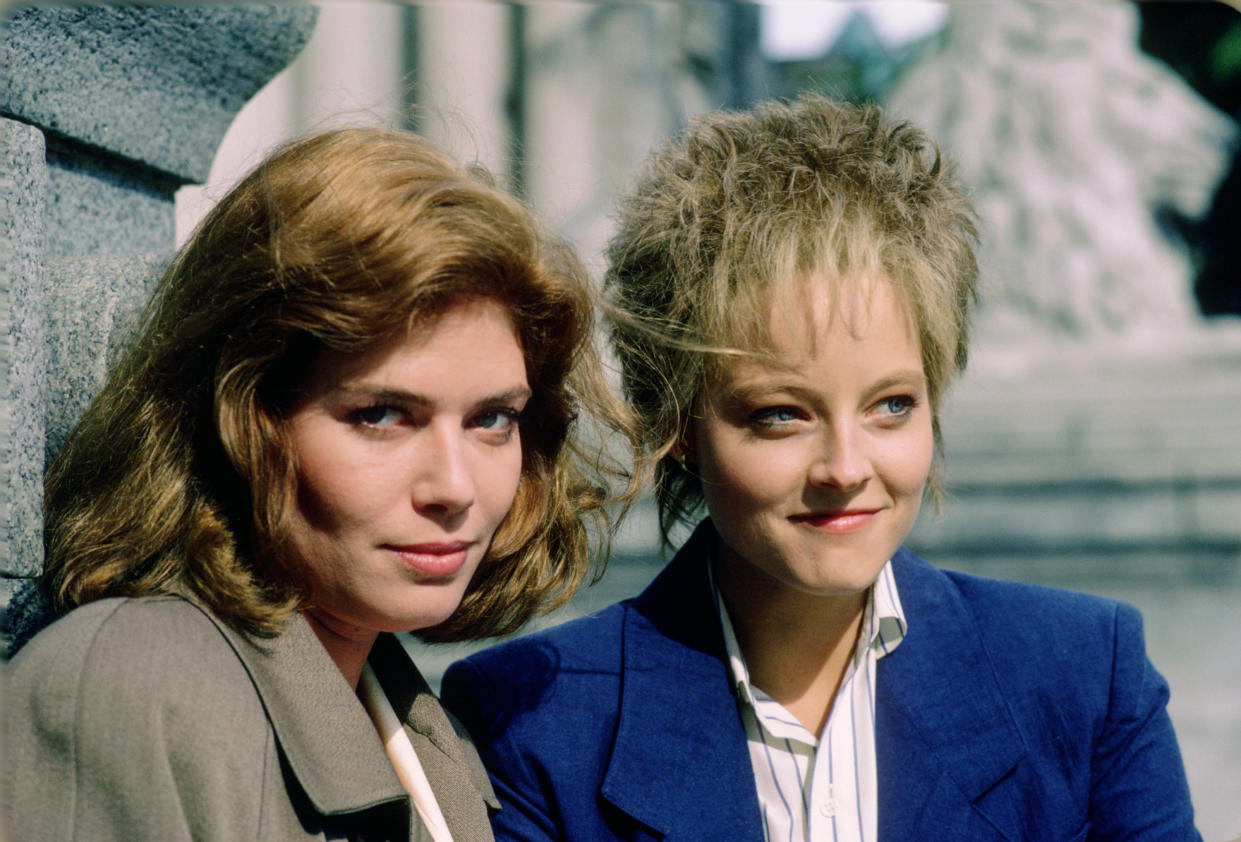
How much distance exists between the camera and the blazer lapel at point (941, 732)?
2529mm

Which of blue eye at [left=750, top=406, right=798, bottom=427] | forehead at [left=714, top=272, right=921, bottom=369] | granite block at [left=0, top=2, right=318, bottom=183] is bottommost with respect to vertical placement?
blue eye at [left=750, top=406, right=798, bottom=427]

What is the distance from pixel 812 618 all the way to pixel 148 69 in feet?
6.27

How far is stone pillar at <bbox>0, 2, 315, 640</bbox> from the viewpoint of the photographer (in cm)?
219

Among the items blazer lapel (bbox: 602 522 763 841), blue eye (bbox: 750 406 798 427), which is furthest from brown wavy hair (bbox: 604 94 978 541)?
blazer lapel (bbox: 602 522 763 841)

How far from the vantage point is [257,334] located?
200 centimetres

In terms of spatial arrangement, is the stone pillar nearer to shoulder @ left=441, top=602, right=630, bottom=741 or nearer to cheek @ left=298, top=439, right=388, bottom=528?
cheek @ left=298, top=439, right=388, bottom=528

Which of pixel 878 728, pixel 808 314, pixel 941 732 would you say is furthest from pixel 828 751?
pixel 808 314

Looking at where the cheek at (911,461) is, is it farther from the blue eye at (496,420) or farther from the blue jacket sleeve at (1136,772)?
the blue eye at (496,420)

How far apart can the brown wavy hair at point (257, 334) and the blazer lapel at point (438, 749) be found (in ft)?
1.36

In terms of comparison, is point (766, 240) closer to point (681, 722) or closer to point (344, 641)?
point (681, 722)

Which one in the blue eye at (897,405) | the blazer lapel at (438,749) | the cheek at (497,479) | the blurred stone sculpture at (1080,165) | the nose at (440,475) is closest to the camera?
the nose at (440,475)

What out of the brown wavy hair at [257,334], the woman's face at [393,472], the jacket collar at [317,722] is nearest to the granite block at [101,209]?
the brown wavy hair at [257,334]

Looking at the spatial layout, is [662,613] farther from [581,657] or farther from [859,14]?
[859,14]

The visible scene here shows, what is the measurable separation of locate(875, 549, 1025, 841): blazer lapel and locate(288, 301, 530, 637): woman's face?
1.06 m
